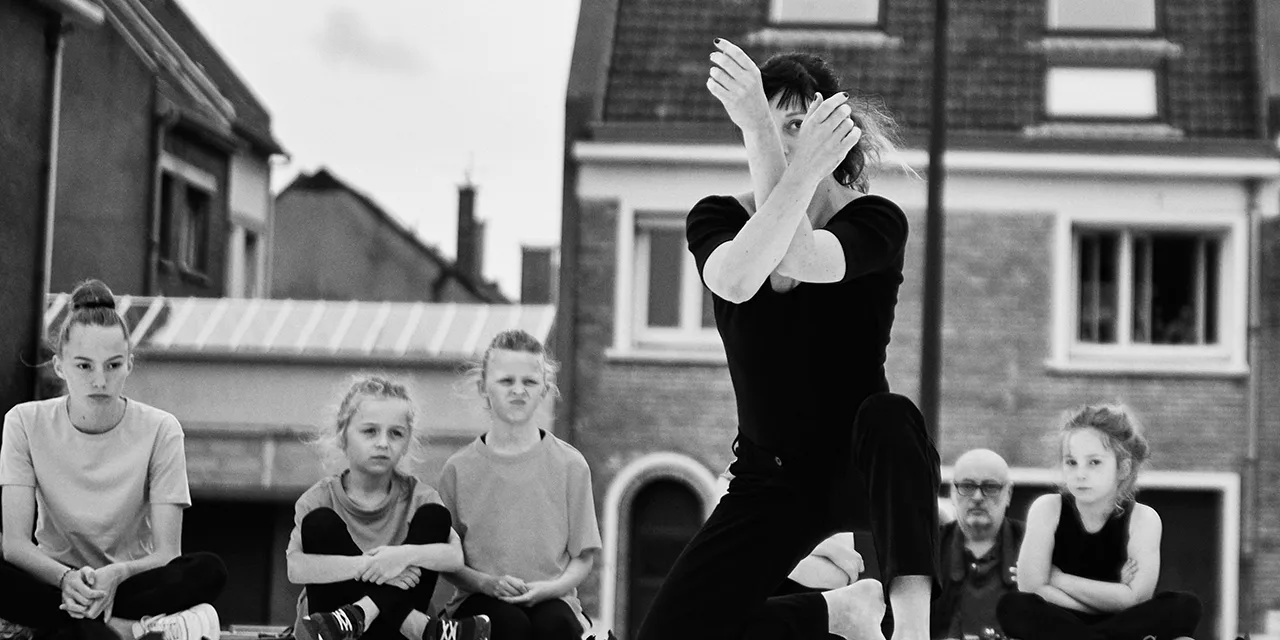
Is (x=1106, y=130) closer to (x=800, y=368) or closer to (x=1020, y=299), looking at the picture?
(x=1020, y=299)

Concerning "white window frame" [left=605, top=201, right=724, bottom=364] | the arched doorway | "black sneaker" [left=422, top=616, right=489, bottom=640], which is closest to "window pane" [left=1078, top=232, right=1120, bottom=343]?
"white window frame" [left=605, top=201, right=724, bottom=364]

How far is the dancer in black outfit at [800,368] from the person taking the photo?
136 inches

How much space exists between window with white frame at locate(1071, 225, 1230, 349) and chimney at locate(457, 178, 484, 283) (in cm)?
2852

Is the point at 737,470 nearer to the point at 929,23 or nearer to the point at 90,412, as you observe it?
the point at 90,412

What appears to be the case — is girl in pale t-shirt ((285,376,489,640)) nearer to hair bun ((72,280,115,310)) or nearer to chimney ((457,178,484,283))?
hair bun ((72,280,115,310))

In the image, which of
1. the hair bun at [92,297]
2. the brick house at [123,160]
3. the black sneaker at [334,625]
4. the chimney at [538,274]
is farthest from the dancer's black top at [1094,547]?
the chimney at [538,274]

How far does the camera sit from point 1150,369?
1603 cm

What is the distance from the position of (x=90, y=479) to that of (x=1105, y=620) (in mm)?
3093

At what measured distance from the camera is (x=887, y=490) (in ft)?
11.5

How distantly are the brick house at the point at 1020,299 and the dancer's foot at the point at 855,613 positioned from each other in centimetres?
1166

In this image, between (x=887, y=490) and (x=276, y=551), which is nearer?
(x=887, y=490)

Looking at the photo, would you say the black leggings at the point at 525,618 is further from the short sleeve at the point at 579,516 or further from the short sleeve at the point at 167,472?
the short sleeve at the point at 167,472

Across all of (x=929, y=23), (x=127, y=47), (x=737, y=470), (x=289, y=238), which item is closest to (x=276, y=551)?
(x=127, y=47)

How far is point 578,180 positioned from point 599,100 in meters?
0.80
